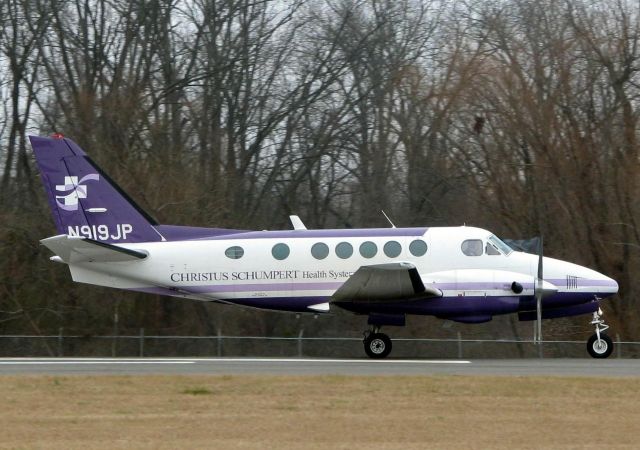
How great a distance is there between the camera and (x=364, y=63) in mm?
37375

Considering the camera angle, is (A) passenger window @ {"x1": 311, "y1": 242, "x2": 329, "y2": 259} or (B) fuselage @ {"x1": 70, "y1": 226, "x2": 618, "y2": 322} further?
(A) passenger window @ {"x1": 311, "y1": 242, "x2": 329, "y2": 259}

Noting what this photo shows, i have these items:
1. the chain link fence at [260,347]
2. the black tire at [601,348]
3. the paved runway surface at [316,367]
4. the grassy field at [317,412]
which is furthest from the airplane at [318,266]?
the grassy field at [317,412]

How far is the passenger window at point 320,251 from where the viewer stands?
71.4 ft

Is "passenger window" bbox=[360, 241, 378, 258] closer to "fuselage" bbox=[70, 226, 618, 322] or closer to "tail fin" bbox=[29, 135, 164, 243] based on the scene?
"fuselage" bbox=[70, 226, 618, 322]

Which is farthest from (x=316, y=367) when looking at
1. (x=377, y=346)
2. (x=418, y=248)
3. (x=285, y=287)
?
(x=418, y=248)

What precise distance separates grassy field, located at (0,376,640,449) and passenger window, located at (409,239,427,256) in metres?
5.44

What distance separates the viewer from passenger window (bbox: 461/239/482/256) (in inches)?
842

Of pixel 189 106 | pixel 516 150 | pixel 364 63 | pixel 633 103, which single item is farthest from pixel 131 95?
pixel 633 103

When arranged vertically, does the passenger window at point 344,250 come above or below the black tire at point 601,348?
above

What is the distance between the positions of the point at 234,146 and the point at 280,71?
3465mm

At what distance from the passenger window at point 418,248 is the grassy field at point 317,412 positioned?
5436 mm

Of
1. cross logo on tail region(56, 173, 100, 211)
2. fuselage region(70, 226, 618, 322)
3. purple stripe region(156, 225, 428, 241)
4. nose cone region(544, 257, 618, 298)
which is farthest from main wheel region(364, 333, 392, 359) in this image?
cross logo on tail region(56, 173, 100, 211)

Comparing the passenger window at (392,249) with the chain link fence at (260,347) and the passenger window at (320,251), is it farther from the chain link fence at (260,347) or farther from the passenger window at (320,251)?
the chain link fence at (260,347)

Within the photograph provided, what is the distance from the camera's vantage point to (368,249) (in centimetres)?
2161
